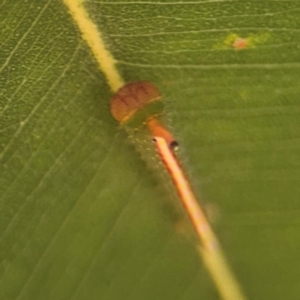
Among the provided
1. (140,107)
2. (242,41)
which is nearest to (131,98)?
(140,107)

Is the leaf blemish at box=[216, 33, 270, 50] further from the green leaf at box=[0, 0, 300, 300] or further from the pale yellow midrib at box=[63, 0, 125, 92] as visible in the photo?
the pale yellow midrib at box=[63, 0, 125, 92]

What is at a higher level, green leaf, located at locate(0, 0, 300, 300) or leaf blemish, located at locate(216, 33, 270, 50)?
leaf blemish, located at locate(216, 33, 270, 50)

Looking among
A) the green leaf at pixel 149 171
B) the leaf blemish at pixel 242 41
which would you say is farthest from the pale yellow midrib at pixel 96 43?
the leaf blemish at pixel 242 41

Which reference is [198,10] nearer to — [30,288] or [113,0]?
[113,0]

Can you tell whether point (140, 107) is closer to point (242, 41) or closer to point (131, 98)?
point (131, 98)

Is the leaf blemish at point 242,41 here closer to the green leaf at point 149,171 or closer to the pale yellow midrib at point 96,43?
the green leaf at point 149,171

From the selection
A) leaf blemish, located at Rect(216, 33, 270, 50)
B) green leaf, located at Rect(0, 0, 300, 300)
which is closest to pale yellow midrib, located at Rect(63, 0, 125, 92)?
green leaf, located at Rect(0, 0, 300, 300)
